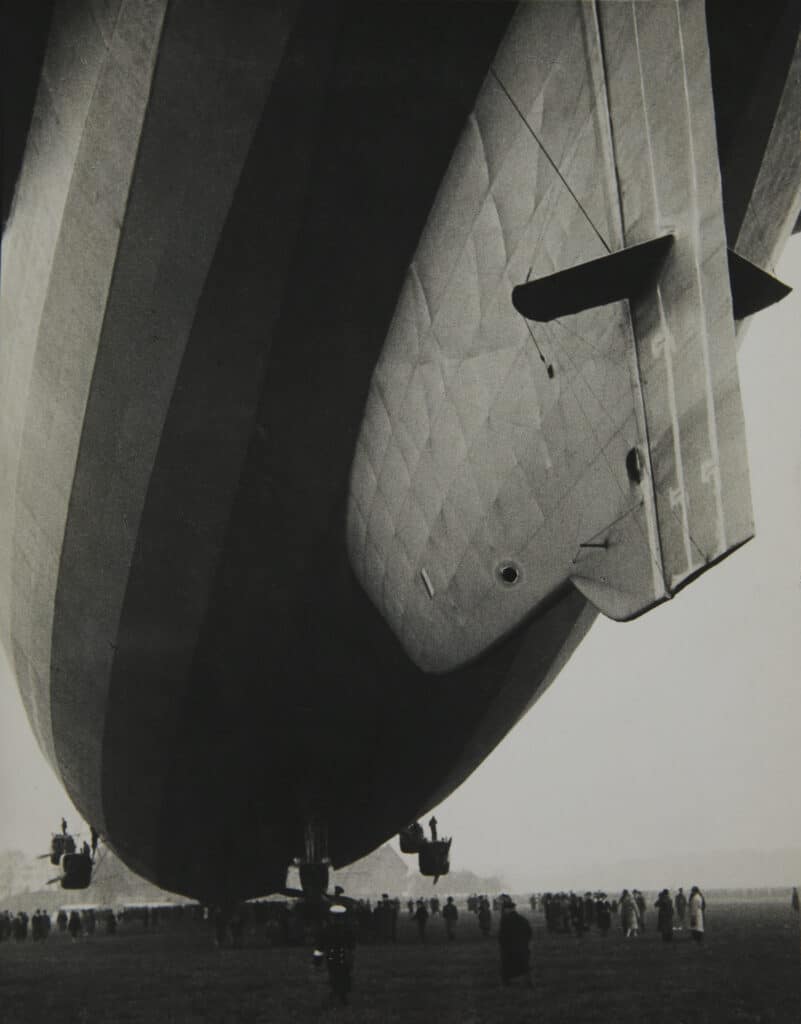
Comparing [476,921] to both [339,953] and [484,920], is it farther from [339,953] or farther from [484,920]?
[339,953]

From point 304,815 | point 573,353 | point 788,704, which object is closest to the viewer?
point 573,353

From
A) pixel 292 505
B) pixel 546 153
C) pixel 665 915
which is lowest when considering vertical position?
pixel 665 915

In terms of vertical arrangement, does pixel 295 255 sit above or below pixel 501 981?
above

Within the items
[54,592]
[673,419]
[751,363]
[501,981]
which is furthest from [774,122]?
[54,592]

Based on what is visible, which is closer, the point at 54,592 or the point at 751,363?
the point at 751,363

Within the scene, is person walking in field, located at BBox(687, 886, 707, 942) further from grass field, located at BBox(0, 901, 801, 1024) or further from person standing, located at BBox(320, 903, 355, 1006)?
person standing, located at BBox(320, 903, 355, 1006)

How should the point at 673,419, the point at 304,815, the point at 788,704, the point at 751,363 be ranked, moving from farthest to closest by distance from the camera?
the point at 304,815, the point at 751,363, the point at 788,704, the point at 673,419

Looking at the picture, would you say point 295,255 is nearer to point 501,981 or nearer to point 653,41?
point 653,41

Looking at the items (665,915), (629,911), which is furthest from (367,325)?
(629,911)
